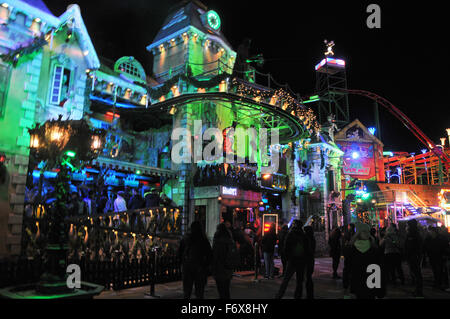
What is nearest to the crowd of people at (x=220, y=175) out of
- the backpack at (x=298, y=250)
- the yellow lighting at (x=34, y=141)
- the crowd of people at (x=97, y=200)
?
the crowd of people at (x=97, y=200)

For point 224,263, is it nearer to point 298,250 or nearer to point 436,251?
point 298,250

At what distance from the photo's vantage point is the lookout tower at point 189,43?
20.7 m

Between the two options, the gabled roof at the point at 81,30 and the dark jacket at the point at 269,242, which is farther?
the gabled roof at the point at 81,30

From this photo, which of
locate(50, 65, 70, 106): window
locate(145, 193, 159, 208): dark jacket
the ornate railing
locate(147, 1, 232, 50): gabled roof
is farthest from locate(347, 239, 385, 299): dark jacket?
locate(147, 1, 232, 50): gabled roof

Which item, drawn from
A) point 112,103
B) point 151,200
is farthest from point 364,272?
point 112,103

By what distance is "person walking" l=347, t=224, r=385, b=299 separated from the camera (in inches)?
246

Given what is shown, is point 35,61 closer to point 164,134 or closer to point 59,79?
point 59,79

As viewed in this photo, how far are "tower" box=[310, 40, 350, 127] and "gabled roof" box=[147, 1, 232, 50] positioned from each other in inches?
820

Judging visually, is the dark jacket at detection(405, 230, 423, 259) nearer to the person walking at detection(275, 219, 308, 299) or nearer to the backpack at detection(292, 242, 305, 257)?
the person walking at detection(275, 219, 308, 299)

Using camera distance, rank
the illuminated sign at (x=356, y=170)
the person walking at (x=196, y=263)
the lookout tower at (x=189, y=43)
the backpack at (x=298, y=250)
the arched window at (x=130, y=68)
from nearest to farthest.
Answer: the person walking at (x=196, y=263), the backpack at (x=298, y=250), the arched window at (x=130, y=68), the lookout tower at (x=189, y=43), the illuminated sign at (x=356, y=170)

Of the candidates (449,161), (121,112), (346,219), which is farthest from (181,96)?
(449,161)

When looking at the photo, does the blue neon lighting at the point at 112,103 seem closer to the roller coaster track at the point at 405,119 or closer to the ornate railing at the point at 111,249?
the ornate railing at the point at 111,249

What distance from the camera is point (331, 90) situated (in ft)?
133

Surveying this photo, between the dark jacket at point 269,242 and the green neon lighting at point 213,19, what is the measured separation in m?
15.6
